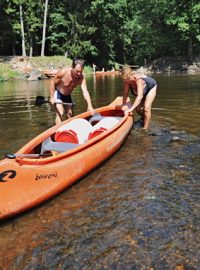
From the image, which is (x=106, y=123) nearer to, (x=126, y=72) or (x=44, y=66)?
(x=126, y=72)

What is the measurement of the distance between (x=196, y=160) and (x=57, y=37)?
4467 cm

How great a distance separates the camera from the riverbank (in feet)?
124

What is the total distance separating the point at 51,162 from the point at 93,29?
45768mm

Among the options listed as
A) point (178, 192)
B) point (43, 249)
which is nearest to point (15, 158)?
point (43, 249)

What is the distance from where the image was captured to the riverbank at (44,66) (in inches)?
1491

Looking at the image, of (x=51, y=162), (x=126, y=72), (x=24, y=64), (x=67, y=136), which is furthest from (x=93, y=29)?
(x=51, y=162)

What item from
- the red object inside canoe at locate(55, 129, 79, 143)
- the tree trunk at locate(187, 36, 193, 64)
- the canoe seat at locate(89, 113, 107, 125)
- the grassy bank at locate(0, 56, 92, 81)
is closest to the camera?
the red object inside canoe at locate(55, 129, 79, 143)

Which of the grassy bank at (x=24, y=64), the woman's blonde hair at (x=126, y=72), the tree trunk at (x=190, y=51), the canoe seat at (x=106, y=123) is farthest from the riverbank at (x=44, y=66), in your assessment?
the canoe seat at (x=106, y=123)

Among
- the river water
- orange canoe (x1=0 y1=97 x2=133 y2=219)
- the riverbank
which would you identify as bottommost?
the river water

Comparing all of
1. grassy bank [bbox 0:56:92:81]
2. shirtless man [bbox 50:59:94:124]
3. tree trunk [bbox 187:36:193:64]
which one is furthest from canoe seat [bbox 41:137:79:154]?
tree trunk [bbox 187:36:193:64]

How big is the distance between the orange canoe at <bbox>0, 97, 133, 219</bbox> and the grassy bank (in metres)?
32.0

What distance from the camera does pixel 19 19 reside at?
46594 millimetres

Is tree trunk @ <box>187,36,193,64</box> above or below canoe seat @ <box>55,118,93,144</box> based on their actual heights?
above

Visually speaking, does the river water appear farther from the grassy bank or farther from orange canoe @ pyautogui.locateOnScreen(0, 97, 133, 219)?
the grassy bank
